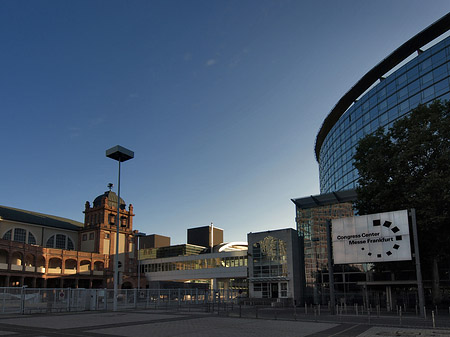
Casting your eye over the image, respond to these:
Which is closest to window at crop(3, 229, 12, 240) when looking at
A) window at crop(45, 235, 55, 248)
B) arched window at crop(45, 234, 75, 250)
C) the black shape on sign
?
arched window at crop(45, 234, 75, 250)

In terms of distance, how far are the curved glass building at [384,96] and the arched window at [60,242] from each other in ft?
192

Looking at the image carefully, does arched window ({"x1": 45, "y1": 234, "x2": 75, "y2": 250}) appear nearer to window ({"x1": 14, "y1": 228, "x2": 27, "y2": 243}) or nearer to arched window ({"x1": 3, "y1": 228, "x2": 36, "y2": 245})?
arched window ({"x1": 3, "y1": 228, "x2": 36, "y2": 245})

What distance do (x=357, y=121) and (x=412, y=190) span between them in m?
41.6

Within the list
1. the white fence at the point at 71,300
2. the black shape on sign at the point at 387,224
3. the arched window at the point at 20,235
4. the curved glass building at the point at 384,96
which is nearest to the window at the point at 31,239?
the arched window at the point at 20,235

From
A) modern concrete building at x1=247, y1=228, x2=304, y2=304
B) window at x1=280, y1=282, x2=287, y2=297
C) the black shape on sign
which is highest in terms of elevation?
the black shape on sign

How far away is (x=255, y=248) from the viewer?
56.9 metres

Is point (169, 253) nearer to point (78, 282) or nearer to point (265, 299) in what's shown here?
point (78, 282)

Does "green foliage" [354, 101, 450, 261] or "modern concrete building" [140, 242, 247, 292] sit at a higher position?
"green foliage" [354, 101, 450, 261]

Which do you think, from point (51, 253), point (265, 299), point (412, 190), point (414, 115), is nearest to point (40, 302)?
point (265, 299)

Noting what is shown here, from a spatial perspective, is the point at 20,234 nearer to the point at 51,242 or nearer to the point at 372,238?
the point at 51,242

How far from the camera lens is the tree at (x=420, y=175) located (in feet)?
→ 97.2

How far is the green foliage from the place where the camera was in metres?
29.6

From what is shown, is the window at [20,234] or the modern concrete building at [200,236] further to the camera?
the modern concrete building at [200,236]

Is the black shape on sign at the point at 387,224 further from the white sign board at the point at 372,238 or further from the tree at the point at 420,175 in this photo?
the tree at the point at 420,175
